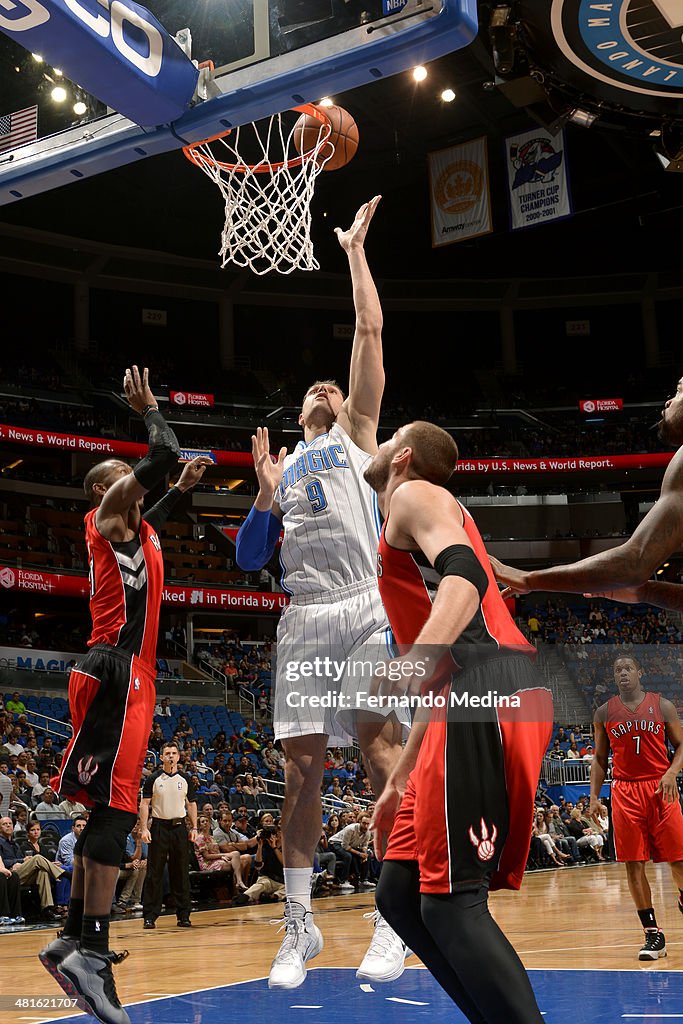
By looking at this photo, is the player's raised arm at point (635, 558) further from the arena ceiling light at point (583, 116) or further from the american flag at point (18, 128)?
the arena ceiling light at point (583, 116)

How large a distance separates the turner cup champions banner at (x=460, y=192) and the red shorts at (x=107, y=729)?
54.1ft

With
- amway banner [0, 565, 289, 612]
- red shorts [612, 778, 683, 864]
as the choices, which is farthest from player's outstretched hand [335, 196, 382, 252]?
amway banner [0, 565, 289, 612]

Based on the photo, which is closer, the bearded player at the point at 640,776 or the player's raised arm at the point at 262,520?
the player's raised arm at the point at 262,520

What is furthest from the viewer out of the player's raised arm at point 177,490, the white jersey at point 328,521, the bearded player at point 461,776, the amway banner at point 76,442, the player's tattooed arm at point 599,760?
the amway banner at point 76,442

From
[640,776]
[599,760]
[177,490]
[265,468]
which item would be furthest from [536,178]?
[265,468]

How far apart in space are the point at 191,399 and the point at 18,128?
23.5 meters

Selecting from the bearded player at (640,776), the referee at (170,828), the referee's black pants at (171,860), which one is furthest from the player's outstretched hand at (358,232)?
the referee's black pants at (171,860)

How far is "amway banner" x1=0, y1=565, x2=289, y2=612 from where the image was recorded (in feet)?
74.2

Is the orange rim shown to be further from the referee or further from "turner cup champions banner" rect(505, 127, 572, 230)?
"turner cup champions banner" rect(505, 127, 572, 230)

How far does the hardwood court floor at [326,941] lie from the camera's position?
5805 millimetres

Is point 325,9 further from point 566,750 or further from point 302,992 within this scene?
point 566,750

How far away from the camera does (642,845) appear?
6754mm

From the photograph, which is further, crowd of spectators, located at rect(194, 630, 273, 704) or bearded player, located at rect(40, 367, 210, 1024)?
crowd of spectators, located at rect(194, 630, 273, 704)

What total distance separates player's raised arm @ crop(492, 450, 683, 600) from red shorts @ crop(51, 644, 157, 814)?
5.92ft
